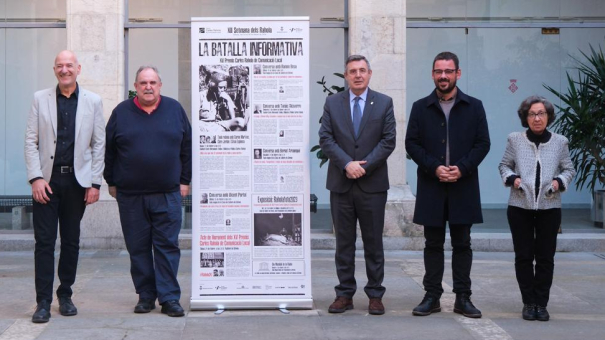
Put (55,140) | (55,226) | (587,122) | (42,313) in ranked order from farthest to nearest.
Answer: (587,122), (55,226), (55,140), (42,313)

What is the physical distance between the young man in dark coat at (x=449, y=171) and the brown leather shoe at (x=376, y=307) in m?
0.29

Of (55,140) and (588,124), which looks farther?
(588,124)

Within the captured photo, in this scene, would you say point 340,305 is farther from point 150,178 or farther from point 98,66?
point 98,66

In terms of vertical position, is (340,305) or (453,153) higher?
(453,153)

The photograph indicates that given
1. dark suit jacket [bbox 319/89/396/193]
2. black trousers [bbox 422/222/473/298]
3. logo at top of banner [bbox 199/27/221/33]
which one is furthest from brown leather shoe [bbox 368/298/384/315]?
logo at top of banner [bbox 199/27/221/33]

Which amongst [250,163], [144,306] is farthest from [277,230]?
[144,306]

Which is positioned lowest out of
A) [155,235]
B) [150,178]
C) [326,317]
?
[326,317]

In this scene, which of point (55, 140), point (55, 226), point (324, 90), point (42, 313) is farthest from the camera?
point (324, 90)

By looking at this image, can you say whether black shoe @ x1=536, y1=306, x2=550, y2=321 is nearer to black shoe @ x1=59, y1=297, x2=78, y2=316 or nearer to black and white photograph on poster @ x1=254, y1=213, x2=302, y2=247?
black and white photograph on poster @ x1=254, y1=213, x2=302, y2=247

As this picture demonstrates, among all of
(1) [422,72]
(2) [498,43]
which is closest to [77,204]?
(1) [422,72]

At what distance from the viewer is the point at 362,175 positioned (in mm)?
7352

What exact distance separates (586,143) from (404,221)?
2.71m

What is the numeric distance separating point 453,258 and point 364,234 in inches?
29.7

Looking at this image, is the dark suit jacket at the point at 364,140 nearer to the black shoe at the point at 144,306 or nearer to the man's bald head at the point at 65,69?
the black shoe at the point at 144,306
